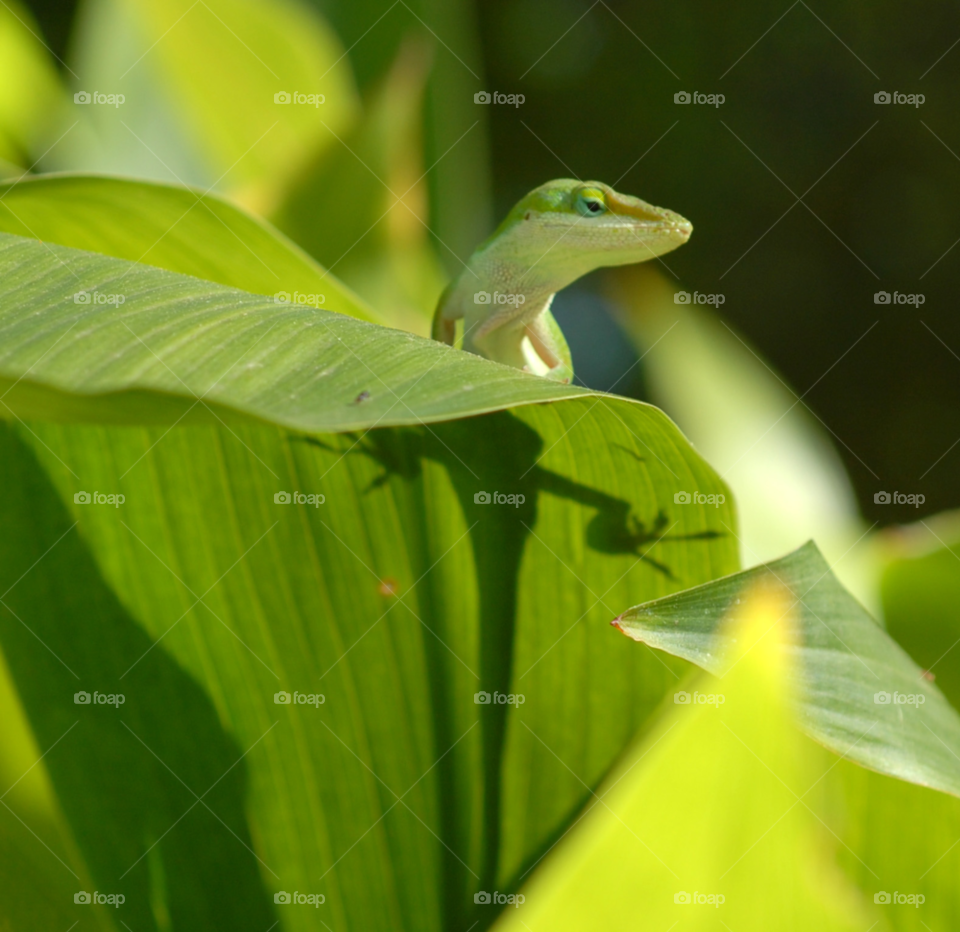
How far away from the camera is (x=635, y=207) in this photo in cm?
101

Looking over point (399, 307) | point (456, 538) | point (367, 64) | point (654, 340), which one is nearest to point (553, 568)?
point (456, 538)

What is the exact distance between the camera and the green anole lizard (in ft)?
3.29

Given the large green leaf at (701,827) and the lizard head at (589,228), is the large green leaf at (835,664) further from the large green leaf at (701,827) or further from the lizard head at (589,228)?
the lizard head at (589,228)

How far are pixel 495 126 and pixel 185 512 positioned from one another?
297cm

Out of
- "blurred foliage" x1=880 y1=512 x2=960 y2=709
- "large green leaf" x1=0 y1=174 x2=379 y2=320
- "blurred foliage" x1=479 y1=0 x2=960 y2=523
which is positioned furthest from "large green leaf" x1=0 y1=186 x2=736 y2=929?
"blurred foliage" x1=479 y1=0 x2=960 y2=523

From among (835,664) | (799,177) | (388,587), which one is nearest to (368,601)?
(388,587)

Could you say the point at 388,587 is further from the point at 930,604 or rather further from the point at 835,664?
the point at 930,604

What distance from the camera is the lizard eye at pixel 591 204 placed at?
1.02 metres

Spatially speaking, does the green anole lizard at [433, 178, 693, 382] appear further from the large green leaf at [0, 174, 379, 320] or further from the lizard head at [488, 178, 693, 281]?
the large green leaf at [0, 174, 379, 320]

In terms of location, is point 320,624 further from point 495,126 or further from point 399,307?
point 495,126

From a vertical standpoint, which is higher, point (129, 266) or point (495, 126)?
point (495, 126)

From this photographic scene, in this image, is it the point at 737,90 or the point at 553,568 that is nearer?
the point at 553,568

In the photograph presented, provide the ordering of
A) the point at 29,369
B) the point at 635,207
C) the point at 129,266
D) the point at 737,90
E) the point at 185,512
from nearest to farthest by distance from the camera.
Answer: the point at 29,369
the point at 129,266
the point at 185,512
the point at 635,207
the point at 737,90

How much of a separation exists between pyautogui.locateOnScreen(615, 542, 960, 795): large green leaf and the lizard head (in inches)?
23.0
